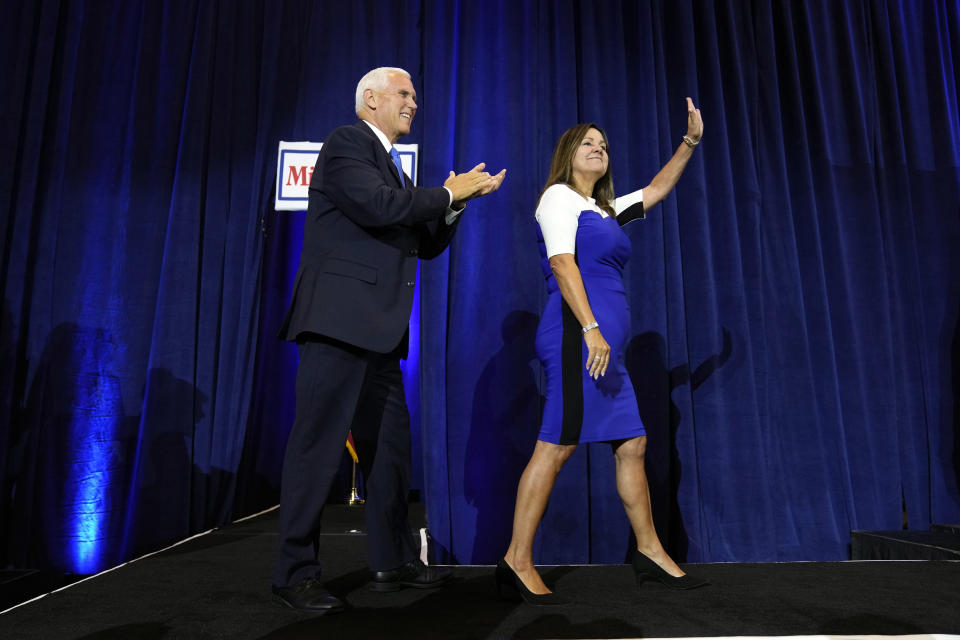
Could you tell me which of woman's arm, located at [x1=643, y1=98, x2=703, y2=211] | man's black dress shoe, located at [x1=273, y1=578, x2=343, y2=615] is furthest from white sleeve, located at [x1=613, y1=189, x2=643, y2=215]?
man's black dress shoe, located at [x1=273, y1=578, x2=343, y2=615]

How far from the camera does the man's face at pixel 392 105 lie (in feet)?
5.72

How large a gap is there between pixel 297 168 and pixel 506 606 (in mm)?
2262

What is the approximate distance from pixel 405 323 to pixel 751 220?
2048mm

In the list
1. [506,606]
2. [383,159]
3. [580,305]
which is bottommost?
[506,606]

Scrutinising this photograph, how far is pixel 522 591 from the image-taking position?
5.18ft

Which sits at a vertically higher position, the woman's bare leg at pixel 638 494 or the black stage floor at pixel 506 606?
the woman's bare leg at pixel 638 494

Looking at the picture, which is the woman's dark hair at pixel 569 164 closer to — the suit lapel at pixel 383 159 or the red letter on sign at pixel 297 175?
the suit lapel at pixel 383 159

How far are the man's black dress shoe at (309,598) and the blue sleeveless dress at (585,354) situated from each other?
0.62 meters

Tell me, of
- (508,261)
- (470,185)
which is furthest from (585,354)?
(508,261)

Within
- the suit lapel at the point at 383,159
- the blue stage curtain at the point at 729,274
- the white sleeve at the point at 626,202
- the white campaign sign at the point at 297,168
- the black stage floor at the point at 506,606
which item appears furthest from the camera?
the white campaign sign at the point at 297,168

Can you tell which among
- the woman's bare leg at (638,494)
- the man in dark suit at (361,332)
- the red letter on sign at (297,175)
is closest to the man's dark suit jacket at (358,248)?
the man in dark suit at (361,332)

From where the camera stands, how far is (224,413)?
2930 mm

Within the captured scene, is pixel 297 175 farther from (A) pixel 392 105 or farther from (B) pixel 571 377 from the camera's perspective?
(B) pixel 571 377

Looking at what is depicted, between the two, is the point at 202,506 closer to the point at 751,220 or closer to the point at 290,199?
the point at 290,199
